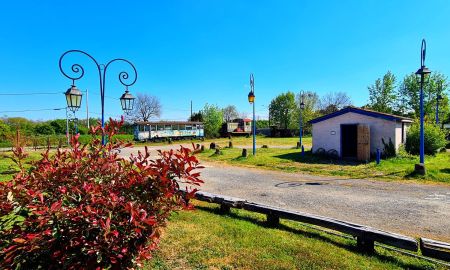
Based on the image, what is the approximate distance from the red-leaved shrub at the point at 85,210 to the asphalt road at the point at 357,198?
14.7ft

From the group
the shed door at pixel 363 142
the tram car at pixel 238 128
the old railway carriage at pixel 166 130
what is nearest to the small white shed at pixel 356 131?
the shed door at pixel 363 142

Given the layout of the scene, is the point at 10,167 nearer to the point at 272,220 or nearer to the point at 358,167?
the point at 272,220

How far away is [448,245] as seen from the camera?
11.0 feet

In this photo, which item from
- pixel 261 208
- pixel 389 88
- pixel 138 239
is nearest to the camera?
pixel 138 239

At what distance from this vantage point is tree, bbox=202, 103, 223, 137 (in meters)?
43.8

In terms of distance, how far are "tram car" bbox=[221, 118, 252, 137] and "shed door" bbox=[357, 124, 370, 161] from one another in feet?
103

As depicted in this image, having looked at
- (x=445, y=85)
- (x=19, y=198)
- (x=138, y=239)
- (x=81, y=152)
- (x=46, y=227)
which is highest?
(x=445, y=85)

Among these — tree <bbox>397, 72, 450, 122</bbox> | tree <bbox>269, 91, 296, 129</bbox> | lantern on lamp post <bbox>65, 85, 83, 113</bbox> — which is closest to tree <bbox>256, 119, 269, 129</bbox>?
tree <bbox>269, 91, 296, 129</bbox>

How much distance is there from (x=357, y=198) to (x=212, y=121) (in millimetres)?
37788

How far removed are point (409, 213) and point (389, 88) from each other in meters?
36.4

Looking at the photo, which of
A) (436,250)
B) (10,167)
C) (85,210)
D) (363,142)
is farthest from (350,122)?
(10,167)

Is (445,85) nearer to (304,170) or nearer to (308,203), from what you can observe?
(304,170)

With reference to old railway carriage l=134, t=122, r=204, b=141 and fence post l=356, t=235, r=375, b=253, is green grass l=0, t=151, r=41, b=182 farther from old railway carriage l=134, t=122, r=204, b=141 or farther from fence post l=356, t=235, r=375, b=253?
old railway carriage l=134, t=122, r=204, b=141

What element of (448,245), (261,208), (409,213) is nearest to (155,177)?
(261,208)
